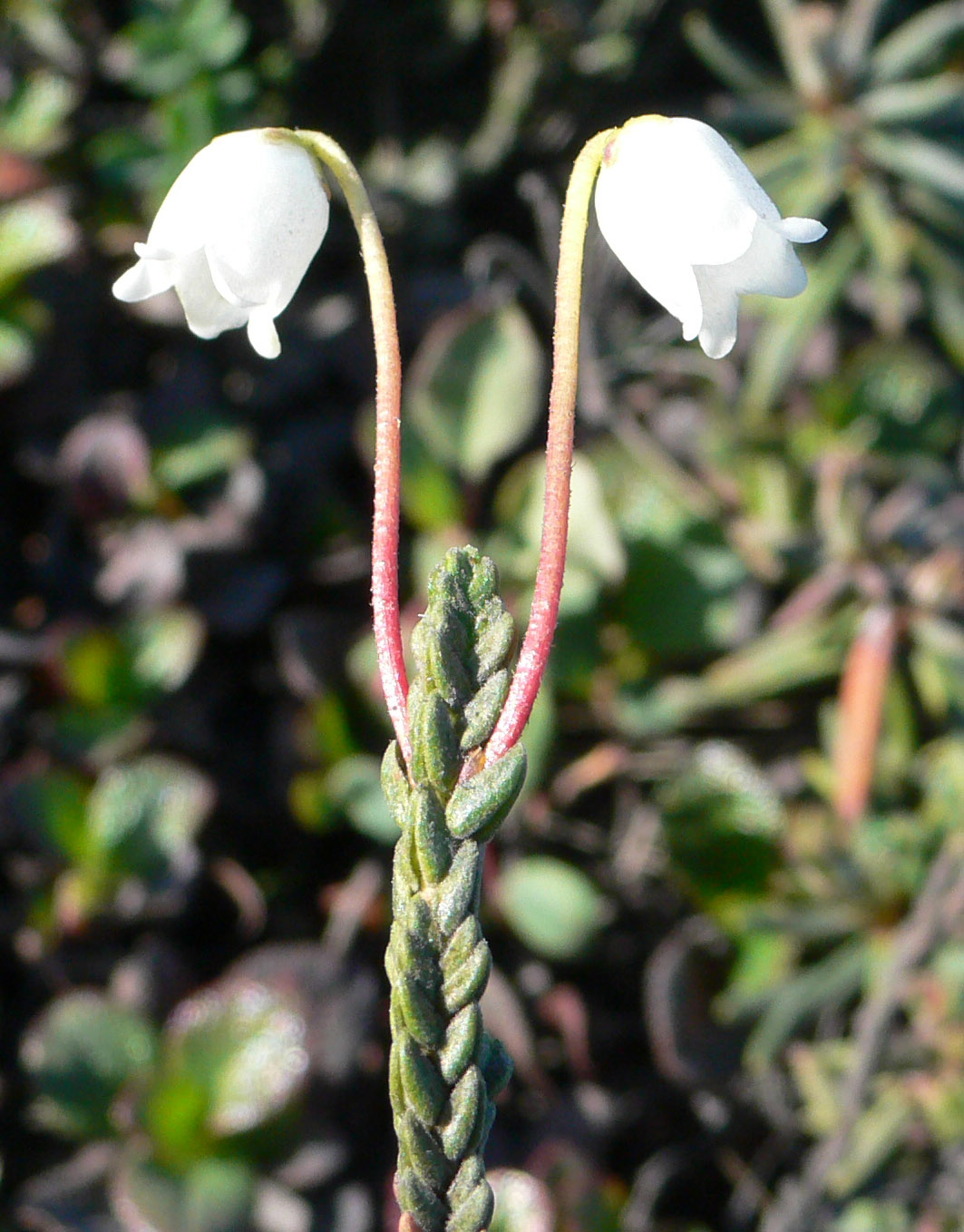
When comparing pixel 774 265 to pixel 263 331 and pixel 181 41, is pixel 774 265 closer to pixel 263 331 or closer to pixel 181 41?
pixel 263 331

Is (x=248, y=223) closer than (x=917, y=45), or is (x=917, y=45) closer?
(x=248, y=223)

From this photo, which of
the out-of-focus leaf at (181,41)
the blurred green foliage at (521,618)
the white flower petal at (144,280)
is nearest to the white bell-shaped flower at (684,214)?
the white flower petal at (144,280)

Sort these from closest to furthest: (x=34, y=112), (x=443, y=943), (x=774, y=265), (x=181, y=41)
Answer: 1. (x=443, y=943)
2. (x=774, y=265)
3. (x=181, y=41)
4. (x=34, y=112)

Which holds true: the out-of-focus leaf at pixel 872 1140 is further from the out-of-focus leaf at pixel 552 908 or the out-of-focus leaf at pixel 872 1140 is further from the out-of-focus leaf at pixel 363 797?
the out-of-focus leaf at pixel 363 797

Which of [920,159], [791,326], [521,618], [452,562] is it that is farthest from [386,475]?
[920,159]

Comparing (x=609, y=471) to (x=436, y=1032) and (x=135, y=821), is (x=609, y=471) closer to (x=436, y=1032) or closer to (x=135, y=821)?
(x=135, y=821)

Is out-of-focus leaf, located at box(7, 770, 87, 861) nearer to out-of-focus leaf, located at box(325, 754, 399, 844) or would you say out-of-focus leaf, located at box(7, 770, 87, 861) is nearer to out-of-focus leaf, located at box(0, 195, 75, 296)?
out-of-focus leaf, located at box(325, 754, 399, 844)

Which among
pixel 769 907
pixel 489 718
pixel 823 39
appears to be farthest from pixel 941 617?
pixel 489 718
